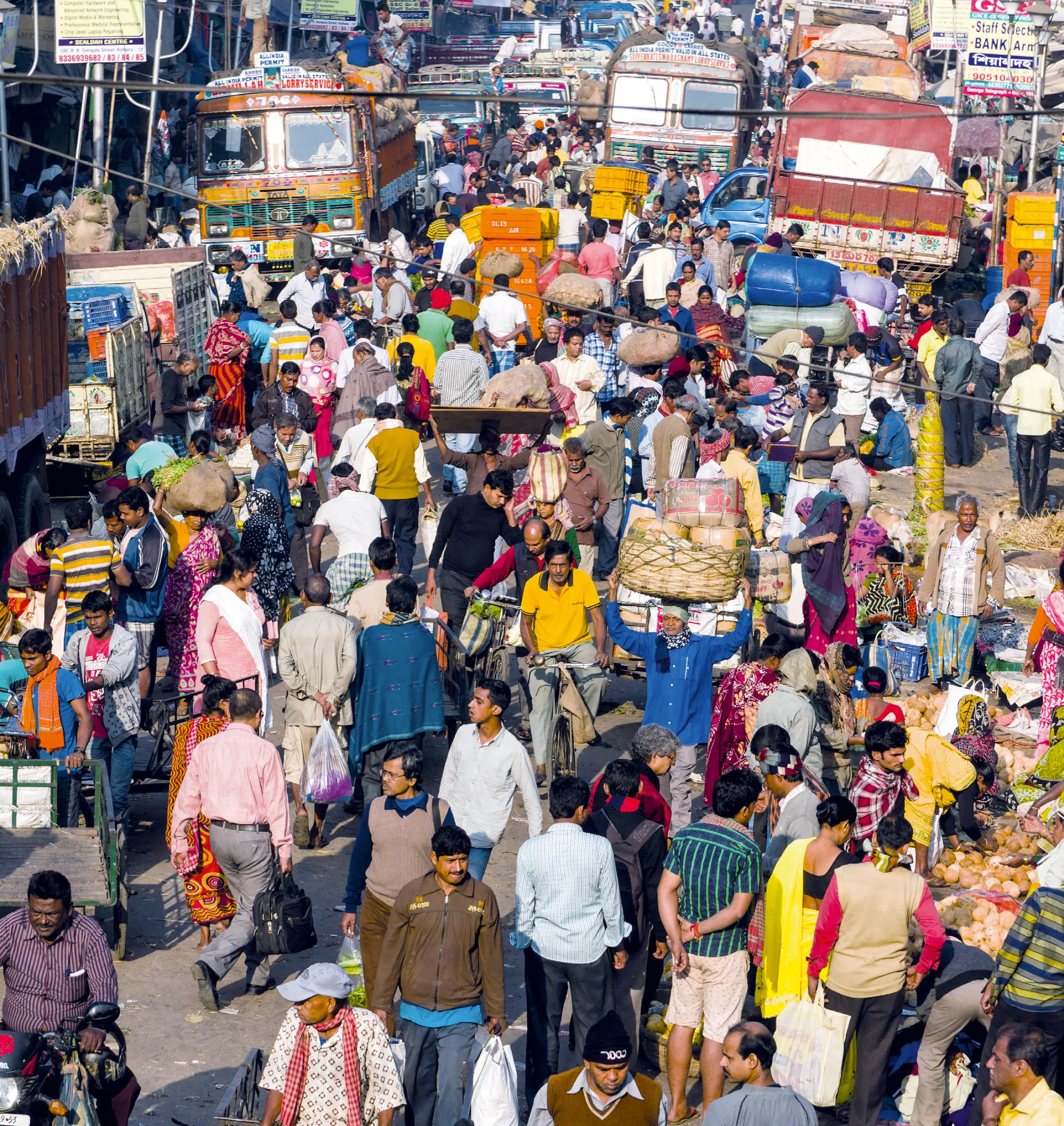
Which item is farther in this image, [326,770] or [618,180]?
[618,180]

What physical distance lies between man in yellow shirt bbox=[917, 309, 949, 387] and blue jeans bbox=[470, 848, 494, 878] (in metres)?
11.1

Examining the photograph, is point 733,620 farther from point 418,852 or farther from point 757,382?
point 757,382

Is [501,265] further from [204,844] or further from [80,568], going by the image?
[204,844]

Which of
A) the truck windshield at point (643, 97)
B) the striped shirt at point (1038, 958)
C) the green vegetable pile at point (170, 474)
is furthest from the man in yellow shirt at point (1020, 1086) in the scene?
the truck windshield at point (643, 97)

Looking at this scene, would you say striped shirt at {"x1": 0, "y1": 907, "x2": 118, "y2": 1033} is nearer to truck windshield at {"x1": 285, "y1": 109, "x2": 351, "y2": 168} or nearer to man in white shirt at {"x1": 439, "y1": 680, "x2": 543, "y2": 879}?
man in white shirt at {"x1": 439, "y1": 680, "x2": 543, "y2": 879}

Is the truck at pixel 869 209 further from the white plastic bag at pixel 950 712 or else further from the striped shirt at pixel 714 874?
the striped shirt at pixel 714 874

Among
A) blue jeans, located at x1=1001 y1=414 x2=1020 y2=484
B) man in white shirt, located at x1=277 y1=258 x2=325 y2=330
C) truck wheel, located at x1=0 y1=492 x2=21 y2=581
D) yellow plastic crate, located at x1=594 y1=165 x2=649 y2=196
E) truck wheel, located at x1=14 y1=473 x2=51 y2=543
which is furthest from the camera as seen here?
yellow plastic crate, located at x1=594 y1=165 x2=649 y2=196

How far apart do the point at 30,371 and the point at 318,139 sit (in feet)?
38.9

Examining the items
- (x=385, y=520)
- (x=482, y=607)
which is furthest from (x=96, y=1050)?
(x=385, y=520)

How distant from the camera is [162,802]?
31.9 feet

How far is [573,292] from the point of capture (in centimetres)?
1678

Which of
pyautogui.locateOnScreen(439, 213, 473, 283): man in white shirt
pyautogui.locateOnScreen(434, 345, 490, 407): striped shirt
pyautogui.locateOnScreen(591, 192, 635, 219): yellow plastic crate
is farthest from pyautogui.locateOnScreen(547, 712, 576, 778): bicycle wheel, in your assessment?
pyautogui.locateOnScreen(591, 192, 635, 219): yellow plastic crate

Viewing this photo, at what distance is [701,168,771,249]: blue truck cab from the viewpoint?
85.4 feet

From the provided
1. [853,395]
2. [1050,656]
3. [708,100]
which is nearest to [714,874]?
[1050,656]
